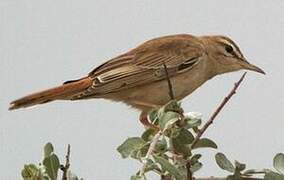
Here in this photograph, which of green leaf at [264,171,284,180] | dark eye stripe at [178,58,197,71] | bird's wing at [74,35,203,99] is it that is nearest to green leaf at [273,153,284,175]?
green leaf at [264,171,284,180]

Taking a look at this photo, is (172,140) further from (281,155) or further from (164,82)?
(164,82)

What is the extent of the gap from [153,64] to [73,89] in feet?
1.92

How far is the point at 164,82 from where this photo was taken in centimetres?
373

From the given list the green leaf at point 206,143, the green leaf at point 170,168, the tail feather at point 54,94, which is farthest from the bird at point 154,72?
the green leaf at point 170,168

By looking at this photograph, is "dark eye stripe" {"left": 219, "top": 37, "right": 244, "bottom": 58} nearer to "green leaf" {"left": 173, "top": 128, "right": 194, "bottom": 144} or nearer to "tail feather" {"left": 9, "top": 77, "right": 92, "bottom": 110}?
"tail feather" {"left": 9, "top": 77, "right": 92, "bottom": 110}

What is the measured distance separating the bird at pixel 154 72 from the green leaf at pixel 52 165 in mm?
1528

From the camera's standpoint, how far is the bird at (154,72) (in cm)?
353

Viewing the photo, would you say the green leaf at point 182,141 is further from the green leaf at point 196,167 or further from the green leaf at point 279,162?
the green leaf at point 279,162

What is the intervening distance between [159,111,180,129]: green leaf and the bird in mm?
1615

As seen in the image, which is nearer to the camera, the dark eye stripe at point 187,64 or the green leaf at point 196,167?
the green leaf at point 196,167

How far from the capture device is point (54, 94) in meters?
3.38

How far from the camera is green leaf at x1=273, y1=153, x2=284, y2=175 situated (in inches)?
65.9

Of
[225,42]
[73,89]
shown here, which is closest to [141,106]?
[73,89]

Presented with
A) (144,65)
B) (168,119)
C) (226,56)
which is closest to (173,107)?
(168,119)
